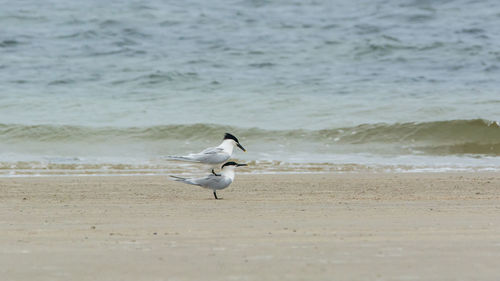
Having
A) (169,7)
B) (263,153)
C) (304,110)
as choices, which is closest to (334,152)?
(263,153)

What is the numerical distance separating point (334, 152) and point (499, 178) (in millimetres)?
3764

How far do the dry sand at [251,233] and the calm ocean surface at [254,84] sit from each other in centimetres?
265

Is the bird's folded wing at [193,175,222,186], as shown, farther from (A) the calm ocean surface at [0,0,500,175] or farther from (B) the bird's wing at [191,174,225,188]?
(A) the calm ocean surface at [0,0,500,175]

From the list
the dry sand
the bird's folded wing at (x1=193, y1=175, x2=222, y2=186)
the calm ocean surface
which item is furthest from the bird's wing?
the calm ocean surface

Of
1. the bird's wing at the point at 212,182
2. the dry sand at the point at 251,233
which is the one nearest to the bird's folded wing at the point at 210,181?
the bird's wing at the point at 212,182

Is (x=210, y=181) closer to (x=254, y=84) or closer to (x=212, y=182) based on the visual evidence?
(x=212, y=182)

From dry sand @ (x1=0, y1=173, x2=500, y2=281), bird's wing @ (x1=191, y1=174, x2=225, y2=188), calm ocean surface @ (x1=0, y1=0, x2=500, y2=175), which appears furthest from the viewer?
calm ocean surface @ (x1=0, y1=0, x2=500, y2=175)

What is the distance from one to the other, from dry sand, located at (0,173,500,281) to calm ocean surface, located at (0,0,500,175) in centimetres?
265

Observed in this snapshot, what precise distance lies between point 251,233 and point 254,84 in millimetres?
12952

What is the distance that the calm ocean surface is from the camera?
11.8m

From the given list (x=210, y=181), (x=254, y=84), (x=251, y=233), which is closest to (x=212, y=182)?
(x=210, y=181)

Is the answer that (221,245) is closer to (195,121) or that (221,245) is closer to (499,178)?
(499,178)

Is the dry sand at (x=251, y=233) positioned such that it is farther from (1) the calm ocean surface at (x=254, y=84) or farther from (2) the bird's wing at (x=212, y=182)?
(1) the calm ocean surface at (x=254, y=84)

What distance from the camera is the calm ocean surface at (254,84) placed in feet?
38.8
